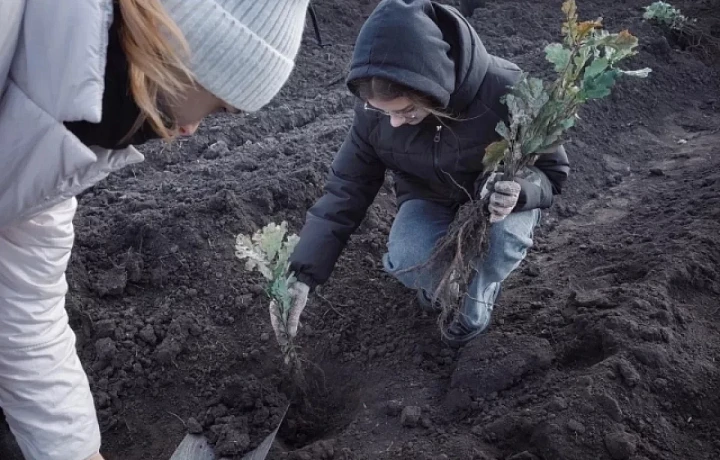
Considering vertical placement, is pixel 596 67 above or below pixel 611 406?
above

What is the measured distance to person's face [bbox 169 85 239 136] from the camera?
1.43 m

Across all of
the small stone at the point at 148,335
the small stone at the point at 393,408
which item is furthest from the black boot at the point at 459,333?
the small stone at the point at 148,335

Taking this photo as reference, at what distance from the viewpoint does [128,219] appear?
9.84 ft

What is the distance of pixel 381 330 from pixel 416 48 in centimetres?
117

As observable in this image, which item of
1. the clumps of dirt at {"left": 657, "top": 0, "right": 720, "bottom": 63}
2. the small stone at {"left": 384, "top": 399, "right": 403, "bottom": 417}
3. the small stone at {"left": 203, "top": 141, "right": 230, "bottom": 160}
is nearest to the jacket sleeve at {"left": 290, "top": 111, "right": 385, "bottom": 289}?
the small stone at {"left": 384, "top": 399, "right": 403, "bottom": 417}

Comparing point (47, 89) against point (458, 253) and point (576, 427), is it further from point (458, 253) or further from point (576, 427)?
point (576, 427)

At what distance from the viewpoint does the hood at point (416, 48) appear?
6.42ft

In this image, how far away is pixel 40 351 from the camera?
1888 mm

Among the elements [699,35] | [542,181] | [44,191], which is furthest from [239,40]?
[699,35]

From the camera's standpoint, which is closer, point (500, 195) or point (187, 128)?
point (187, 128)

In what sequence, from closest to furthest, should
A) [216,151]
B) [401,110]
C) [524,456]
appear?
[524,456] → [401,110] → [216,151]

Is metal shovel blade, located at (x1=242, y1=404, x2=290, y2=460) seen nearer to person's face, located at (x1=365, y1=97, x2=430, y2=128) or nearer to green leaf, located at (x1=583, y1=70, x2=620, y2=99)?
person's face, located at (x1=365, y1=97, x2=430, y2=128)

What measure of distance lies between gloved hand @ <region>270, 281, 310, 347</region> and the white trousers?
60 cm

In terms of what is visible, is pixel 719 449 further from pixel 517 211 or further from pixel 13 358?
pixel 13 358
